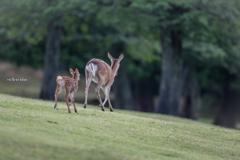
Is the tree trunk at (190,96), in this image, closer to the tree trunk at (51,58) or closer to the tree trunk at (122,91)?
the tree trunk at (122,91)

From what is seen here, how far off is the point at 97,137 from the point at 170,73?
50.8 ft

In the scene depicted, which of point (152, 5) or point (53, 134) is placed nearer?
point (53, 134)

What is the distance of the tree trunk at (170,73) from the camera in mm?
24656

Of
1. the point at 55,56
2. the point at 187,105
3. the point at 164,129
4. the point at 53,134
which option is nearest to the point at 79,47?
the point at 55,56

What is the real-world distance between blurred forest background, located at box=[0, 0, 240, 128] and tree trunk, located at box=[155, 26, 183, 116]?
63mm

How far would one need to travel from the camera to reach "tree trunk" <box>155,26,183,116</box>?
24656 mm

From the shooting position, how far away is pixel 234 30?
24.2m

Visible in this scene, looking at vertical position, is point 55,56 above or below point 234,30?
below

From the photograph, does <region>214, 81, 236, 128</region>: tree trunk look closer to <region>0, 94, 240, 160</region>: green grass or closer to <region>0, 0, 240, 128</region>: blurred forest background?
<region>0, 0, 240, 128</region>: blurred forest background

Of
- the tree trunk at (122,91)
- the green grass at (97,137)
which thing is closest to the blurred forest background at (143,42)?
the tree trunk at (122,91)

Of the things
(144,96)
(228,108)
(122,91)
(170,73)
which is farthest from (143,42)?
(144,96)

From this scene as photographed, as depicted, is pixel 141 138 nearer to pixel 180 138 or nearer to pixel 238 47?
pixel 180 138

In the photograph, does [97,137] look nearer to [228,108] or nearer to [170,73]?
[170,73]

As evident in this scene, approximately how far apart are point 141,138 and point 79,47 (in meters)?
23.9
